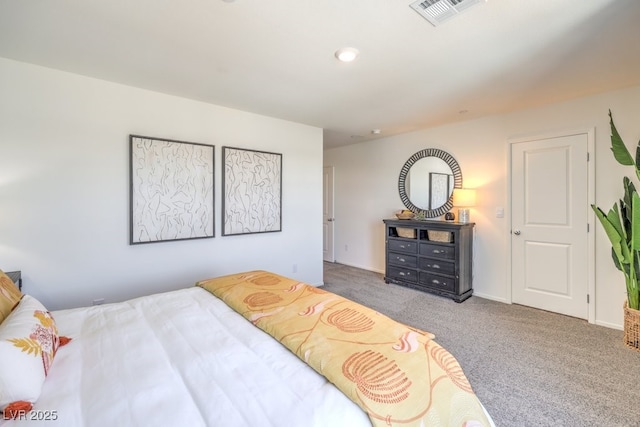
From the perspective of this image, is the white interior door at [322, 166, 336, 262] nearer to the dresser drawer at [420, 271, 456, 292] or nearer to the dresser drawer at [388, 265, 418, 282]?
the dresser drawer at [388, 265, 418, 282]

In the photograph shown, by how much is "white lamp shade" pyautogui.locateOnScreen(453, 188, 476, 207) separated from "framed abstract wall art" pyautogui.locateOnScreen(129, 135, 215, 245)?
316cm

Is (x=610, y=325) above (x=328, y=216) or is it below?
below

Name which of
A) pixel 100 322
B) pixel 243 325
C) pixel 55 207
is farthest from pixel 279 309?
pixel 55 207

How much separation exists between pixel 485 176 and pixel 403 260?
1604 mm

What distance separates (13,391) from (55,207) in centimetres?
208

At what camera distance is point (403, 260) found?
14.0 ft

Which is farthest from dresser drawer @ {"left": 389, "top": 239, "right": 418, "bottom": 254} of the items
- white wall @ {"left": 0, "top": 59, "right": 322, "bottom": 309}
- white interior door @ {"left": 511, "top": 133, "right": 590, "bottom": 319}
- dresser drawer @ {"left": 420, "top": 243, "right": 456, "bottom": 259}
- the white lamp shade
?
white wall @ {"left": 0, "top": 59, "right": 322, "bottom": 309}

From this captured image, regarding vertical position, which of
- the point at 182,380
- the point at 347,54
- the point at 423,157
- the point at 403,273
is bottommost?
the point at 403,273

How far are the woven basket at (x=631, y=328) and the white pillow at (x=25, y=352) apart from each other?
13.1ft

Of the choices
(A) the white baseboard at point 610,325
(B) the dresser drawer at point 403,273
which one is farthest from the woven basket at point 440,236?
(A) the white baseboard at point 610,325

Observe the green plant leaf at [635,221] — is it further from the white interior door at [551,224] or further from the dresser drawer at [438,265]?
the dresser drawer at [438,265]

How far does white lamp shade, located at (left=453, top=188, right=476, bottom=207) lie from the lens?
3818mm

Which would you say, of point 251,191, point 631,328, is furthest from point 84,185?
point 631,328

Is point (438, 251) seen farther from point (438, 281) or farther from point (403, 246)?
point (403, 246)
